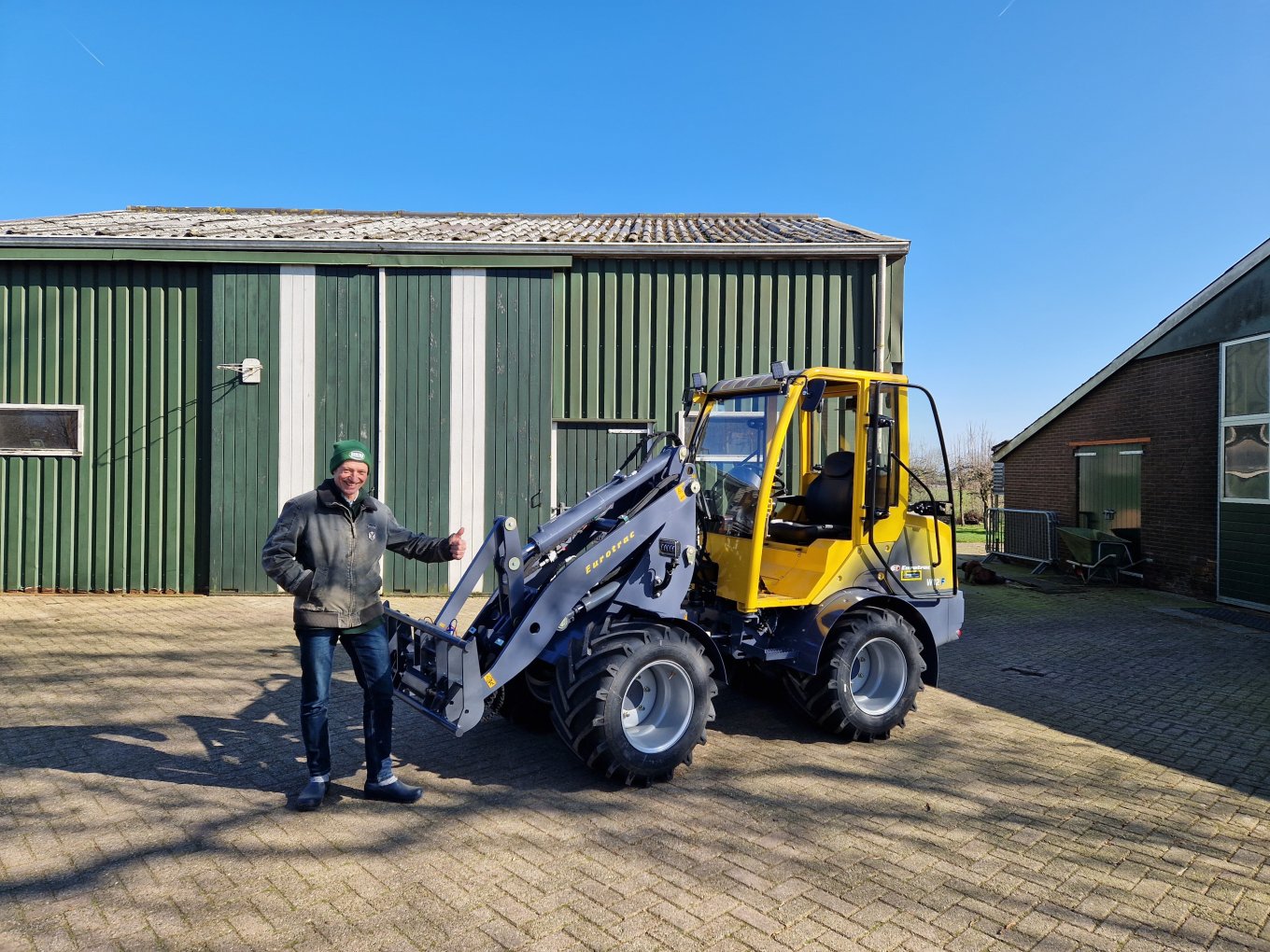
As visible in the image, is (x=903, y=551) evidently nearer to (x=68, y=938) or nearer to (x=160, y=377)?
(x=68, y=938)

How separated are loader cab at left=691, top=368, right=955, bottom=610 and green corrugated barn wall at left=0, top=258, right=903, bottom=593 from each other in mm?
5249

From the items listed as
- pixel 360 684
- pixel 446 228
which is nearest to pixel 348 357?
pixel 446 228

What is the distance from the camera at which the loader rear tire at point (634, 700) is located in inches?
166

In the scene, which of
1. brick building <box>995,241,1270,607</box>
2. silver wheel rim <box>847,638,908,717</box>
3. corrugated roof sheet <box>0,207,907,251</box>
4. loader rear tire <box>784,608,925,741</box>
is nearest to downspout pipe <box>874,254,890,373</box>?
corrugated roof sheet <box>0,207,907,251</box>

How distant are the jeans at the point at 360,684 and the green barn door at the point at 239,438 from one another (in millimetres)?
7082

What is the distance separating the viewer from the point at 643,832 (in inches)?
155

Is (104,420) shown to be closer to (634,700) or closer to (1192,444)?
(634,700)

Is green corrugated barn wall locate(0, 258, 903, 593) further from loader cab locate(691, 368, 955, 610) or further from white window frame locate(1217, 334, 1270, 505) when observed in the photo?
loader cab locate(691, 368, 955, 610)

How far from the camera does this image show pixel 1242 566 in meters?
11.1

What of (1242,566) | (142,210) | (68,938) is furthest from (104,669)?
(1242,566)

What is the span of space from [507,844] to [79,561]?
31.3 ft

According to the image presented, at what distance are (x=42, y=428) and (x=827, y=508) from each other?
34.2 ft

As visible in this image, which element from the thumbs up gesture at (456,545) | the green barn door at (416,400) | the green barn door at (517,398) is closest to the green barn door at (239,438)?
the green barn door at (416,400)

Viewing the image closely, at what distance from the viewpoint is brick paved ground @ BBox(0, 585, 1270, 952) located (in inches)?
123
